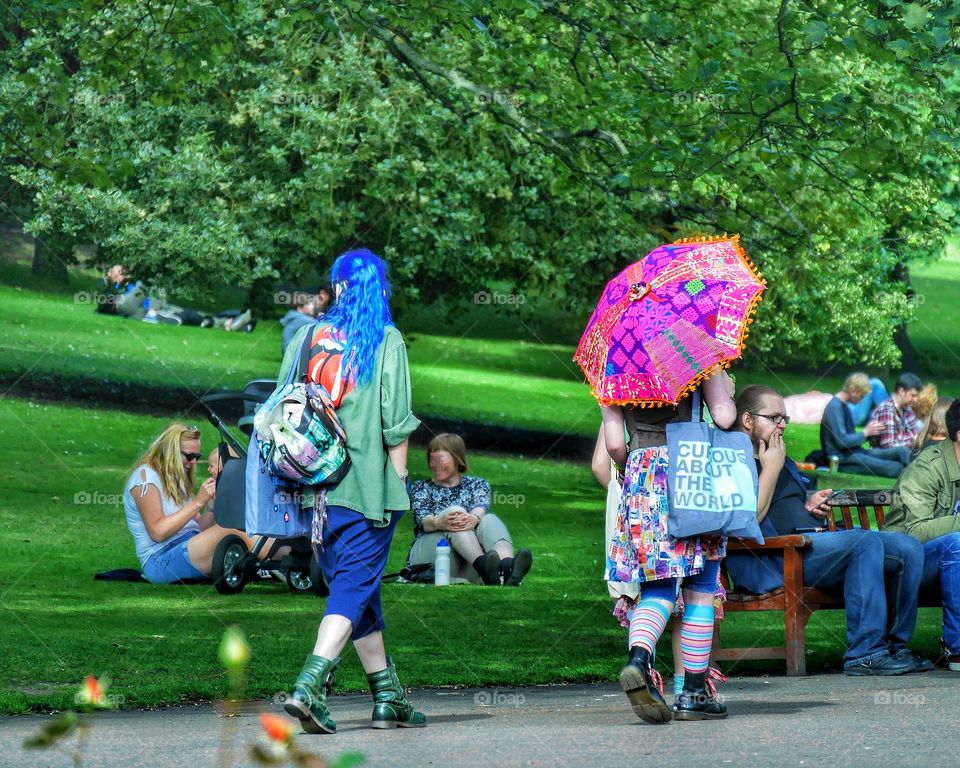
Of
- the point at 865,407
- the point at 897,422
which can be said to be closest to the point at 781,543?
the point at 897,422

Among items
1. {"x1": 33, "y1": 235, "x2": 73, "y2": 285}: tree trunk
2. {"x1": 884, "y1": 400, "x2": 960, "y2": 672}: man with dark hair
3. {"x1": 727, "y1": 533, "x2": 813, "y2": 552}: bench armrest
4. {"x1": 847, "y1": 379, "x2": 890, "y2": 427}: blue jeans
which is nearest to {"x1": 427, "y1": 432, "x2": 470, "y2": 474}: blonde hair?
{"x1": 727, "y1": 533, "x2": 813, "y2": 552}: bench armrest

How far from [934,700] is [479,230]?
1639cm

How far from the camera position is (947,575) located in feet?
26.4

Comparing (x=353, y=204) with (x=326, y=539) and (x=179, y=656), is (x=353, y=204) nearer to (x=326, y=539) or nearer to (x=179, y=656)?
(x=179, y=656)

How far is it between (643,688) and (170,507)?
4.68m

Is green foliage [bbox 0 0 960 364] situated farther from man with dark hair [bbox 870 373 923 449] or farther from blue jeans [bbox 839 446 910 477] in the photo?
blue jeans [bbox 839 446 910 477]

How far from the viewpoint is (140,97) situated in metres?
24.2

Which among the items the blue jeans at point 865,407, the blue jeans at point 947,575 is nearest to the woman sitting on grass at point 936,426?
the blue jeans at point 947,575

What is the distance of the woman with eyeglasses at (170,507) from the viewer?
32.8 ft

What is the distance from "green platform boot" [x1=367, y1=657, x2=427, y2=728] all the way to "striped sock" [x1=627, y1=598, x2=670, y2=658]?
2.97 feet

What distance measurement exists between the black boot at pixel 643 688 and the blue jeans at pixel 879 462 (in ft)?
45.4

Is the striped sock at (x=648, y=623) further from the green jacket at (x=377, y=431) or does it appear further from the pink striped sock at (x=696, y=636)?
the green jacket at (x=377, y=431)

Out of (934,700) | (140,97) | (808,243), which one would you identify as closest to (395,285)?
(140,97)

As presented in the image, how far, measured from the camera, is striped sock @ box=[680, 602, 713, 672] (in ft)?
21.2
